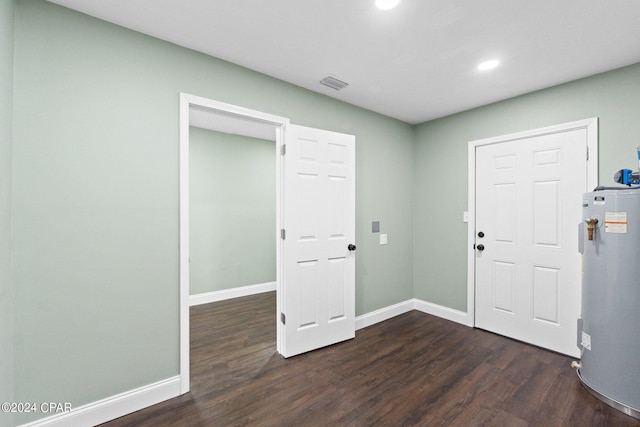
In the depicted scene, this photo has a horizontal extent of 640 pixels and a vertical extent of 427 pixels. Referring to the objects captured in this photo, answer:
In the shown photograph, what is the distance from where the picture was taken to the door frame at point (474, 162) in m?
2.57

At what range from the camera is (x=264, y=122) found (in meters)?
2.68

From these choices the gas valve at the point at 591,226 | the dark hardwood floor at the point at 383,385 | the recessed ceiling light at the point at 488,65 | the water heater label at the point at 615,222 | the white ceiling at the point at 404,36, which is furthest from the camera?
the recessed ceiling light at the point at 488,65

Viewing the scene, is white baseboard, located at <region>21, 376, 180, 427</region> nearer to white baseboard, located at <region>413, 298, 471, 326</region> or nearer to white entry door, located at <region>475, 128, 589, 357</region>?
white baseboard, located at <region>413, 298, 471, 326</region>

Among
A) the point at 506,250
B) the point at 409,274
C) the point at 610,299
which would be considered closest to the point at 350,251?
the point at 409,274

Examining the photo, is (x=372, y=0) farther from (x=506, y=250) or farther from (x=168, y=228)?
(x=506, y=250)

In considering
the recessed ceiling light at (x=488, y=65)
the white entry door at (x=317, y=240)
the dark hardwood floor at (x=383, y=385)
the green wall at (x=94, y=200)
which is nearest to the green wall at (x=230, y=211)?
the dark hardwood floor at (x=383, y=385)

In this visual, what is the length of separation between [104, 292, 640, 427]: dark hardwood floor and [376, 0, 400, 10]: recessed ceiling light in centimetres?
270

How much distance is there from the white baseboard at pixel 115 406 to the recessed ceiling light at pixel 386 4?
2.99m

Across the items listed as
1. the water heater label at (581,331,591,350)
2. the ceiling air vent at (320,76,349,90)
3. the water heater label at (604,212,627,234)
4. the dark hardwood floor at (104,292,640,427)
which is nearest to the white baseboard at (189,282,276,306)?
the dark hardwood floor at (104,292,640,427)

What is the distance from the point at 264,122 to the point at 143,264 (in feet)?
5.22

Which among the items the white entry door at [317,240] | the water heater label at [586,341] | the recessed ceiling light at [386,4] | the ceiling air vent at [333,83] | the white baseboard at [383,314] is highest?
the ceiling air vent at [333,83]

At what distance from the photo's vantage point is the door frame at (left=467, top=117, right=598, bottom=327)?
2.57m

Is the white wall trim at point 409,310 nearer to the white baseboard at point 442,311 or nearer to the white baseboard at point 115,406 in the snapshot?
the white baseboard at point 442,311

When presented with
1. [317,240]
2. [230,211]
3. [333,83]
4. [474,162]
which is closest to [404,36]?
[333,83]
